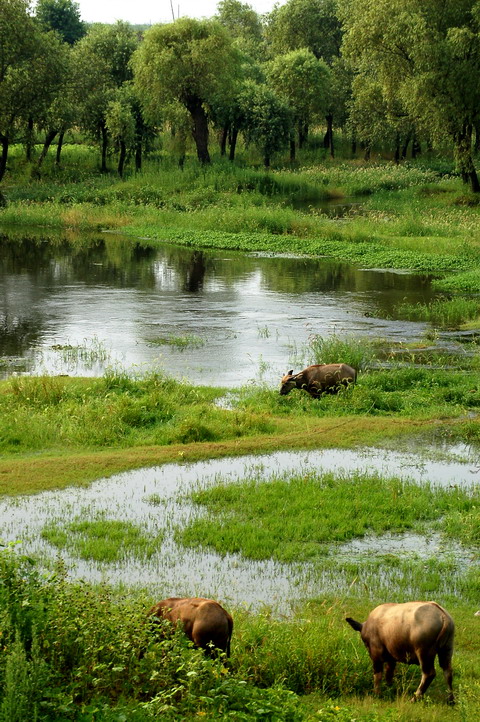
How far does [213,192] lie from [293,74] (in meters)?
24.5

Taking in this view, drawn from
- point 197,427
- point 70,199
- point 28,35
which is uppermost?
point 28,35

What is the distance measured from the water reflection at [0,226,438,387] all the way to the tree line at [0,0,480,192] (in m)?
14.4

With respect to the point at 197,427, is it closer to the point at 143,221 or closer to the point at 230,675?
the point at 230,675

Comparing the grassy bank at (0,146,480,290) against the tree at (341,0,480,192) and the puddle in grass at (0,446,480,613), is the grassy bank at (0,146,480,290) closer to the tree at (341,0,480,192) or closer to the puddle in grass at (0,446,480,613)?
the tree at (341,0,480,192)

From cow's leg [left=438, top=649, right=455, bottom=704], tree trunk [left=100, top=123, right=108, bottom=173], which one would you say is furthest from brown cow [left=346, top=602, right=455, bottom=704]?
tree trunk [left=100, top=123, right=108, bottom=173]

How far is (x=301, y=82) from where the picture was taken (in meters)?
70.8

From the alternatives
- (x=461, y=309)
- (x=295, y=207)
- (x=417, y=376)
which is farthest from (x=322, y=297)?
(x=295, y=207)

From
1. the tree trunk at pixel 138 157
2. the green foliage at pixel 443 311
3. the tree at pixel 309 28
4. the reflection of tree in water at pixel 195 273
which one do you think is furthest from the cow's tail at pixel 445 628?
the tree at pixel 309 28

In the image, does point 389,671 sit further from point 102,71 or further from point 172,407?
point 102,71

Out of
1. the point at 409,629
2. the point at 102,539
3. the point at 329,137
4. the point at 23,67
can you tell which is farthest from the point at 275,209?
the point at 409,629

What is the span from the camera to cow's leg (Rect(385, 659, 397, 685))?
7715mm

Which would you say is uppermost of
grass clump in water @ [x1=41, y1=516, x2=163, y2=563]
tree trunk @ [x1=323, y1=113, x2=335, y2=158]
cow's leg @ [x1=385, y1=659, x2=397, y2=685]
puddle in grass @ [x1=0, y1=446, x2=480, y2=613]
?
tree trunk @ [x1=323, y1=113, x2=335, y2=158]

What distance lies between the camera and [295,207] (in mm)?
53656

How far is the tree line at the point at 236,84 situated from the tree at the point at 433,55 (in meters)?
0.07
